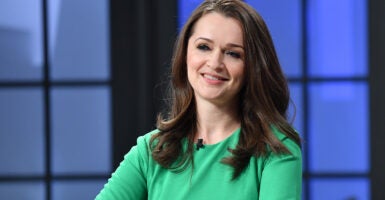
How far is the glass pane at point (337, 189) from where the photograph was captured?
3.34 m

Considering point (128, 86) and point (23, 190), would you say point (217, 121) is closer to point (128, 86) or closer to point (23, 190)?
point (128, 86)

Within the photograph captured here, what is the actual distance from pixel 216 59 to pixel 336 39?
1990 millimetres

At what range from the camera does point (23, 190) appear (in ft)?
11.4

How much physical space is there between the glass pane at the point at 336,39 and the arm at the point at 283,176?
197 cm

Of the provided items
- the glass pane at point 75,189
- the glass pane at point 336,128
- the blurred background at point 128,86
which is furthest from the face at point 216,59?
the glass pane at point 75,189

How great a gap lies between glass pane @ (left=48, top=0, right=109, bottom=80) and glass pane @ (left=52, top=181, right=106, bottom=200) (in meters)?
0.46

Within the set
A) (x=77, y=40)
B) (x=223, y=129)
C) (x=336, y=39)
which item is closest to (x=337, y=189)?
(x=336, y=39)

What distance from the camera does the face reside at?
1.42m

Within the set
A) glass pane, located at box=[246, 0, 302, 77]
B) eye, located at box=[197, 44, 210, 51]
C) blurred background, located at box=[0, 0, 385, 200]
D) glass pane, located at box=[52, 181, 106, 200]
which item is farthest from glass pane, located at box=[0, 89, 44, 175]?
eye, located at box=[197, 44, 210, 51]

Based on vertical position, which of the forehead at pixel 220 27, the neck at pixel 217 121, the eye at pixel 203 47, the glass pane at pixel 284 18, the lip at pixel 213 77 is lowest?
the neck at pixel 217 121

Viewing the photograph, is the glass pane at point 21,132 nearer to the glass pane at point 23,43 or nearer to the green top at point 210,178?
the glass pane at point 23,43

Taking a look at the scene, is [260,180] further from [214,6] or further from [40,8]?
[40,8]

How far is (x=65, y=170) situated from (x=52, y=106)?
0.93 feet

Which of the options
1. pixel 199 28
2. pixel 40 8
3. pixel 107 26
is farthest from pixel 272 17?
pixel 199 28
